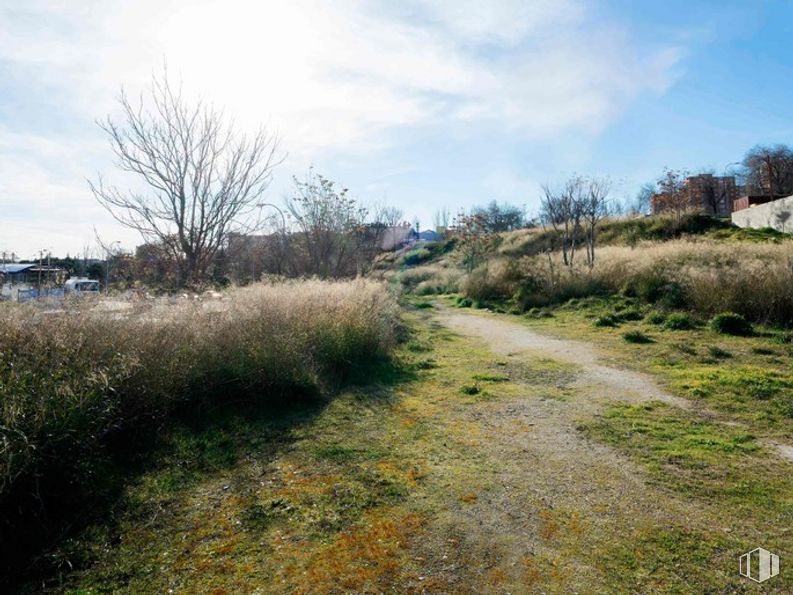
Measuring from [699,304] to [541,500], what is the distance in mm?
10049

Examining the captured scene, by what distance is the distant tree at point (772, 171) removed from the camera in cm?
4419

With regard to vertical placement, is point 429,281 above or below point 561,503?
above

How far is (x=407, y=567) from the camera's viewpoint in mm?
2898

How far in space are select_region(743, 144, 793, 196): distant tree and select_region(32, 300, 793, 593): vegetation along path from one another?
161 feet

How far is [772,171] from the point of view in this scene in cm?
4388

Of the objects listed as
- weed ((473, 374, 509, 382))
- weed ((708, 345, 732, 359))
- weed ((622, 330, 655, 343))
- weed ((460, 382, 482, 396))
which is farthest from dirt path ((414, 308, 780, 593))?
weed ((622, 330, 655, 343))

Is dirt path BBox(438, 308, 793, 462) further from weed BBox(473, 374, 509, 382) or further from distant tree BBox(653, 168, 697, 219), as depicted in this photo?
distant tree BBox(653, 168, 697, 219)

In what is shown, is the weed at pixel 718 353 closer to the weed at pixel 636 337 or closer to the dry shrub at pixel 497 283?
the weed at pixel 636 337

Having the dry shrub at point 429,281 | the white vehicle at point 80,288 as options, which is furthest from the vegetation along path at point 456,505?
the dry shrub at point 429,281

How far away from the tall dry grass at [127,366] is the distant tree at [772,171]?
49158 millimetres

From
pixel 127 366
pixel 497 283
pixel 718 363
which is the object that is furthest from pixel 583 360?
pixel 497 283

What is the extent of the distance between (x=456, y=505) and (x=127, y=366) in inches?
127

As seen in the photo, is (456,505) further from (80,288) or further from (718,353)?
(718,353)

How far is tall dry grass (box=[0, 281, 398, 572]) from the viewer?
3.53 m
